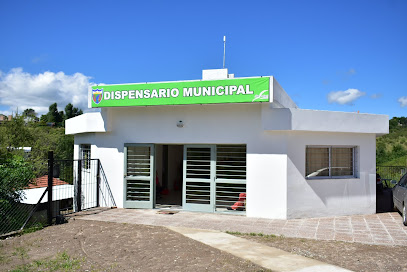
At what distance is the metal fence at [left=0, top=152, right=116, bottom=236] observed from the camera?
27.4 feet

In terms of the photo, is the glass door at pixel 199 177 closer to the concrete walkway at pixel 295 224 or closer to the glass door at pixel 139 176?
the concrete walkway at pixel 295 224

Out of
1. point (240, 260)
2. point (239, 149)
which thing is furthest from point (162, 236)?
point (239, 149)

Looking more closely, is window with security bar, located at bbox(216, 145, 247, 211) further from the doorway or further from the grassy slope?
the grassy slope

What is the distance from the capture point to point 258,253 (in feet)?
20.4

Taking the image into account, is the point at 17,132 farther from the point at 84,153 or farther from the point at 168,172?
the point at 84,153

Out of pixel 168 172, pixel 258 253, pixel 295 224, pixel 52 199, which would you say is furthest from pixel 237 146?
pixel 52 199

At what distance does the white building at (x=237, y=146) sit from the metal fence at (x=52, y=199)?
0.40 metres

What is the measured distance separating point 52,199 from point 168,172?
17.8 ft

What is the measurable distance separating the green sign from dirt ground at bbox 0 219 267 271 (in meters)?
3.67

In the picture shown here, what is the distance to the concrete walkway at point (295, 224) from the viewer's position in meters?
7.55

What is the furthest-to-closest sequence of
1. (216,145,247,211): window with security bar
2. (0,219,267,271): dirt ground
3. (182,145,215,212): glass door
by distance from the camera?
(182,145,215,212): glass door → (216,145,247,211): window with security bar → (0,219,267,271): dirt ground

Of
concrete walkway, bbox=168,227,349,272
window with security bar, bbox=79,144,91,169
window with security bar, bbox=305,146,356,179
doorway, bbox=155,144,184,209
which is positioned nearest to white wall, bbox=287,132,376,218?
window with security bar, bbox=305,146,356,179

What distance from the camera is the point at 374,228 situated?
8320 mm

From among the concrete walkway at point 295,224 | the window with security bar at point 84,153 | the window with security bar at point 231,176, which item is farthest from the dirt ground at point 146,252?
the window with security bar at point 84,153
